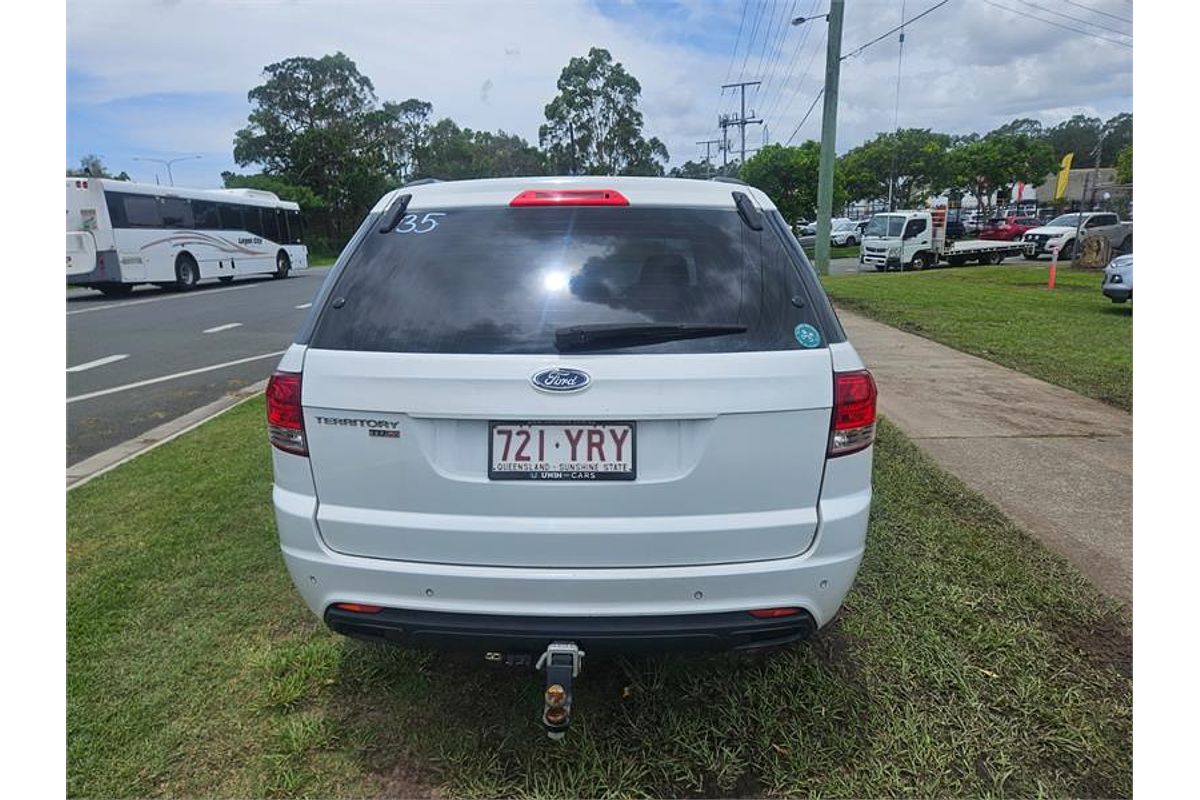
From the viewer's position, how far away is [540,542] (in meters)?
1.96

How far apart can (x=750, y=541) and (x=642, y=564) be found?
12.3 inches

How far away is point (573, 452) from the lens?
6.38ft

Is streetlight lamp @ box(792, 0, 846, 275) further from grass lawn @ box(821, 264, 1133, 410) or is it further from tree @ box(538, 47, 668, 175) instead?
tree @ box(538, 47, 668, 175)

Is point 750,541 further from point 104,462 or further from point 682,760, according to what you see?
point 104,462

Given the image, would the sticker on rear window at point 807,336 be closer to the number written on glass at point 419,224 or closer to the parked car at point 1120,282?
the number written on glass at point 419,224

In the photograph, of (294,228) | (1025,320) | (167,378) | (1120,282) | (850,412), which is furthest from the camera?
(294,228)

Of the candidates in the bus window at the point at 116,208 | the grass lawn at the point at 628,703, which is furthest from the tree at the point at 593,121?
the grass lawn at the point at 628,703

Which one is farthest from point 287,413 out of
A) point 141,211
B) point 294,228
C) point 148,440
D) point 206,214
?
point 294,228

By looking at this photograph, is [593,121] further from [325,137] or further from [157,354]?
[157,354]

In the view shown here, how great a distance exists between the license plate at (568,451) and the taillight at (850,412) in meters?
0.59

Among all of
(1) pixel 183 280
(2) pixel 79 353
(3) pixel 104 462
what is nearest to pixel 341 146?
(1) pixel 183 280

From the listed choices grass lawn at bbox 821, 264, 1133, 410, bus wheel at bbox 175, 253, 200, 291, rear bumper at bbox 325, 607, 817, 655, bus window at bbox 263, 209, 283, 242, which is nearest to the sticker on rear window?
rear bumper at bbox 325, 607, 817, 655

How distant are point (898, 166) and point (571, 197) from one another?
5795 centimetres

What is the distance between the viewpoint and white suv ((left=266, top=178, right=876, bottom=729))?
1944 millimetres
